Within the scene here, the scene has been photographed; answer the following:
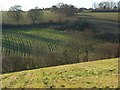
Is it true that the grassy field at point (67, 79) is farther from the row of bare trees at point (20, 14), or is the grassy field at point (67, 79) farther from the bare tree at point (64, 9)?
the bare tree at point (64, 9)

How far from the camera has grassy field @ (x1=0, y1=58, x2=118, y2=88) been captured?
1312 centimetres

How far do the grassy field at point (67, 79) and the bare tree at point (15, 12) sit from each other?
177ft

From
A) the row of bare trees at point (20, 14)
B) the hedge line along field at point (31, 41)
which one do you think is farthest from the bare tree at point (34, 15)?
the hedge line along field at point (31, 41)

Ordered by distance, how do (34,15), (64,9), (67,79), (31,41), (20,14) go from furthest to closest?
(64,9), (20,14), (34,15), (31,41), (67,79)

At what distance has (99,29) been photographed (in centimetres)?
5725

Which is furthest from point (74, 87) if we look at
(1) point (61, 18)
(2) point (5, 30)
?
(1) point (61, 18)

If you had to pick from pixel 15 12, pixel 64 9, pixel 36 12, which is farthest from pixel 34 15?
pixel 64 9

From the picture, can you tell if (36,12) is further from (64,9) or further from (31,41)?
(31,41)

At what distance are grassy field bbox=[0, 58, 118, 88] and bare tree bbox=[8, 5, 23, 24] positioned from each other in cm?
5386

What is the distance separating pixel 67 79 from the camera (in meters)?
14.5

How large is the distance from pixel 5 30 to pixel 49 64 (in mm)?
33128

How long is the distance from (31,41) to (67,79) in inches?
1444

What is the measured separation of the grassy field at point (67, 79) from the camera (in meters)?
13.1

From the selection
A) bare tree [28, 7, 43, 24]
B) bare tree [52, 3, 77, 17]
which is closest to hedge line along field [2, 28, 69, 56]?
bare tree [28, 7, 43, 24]
